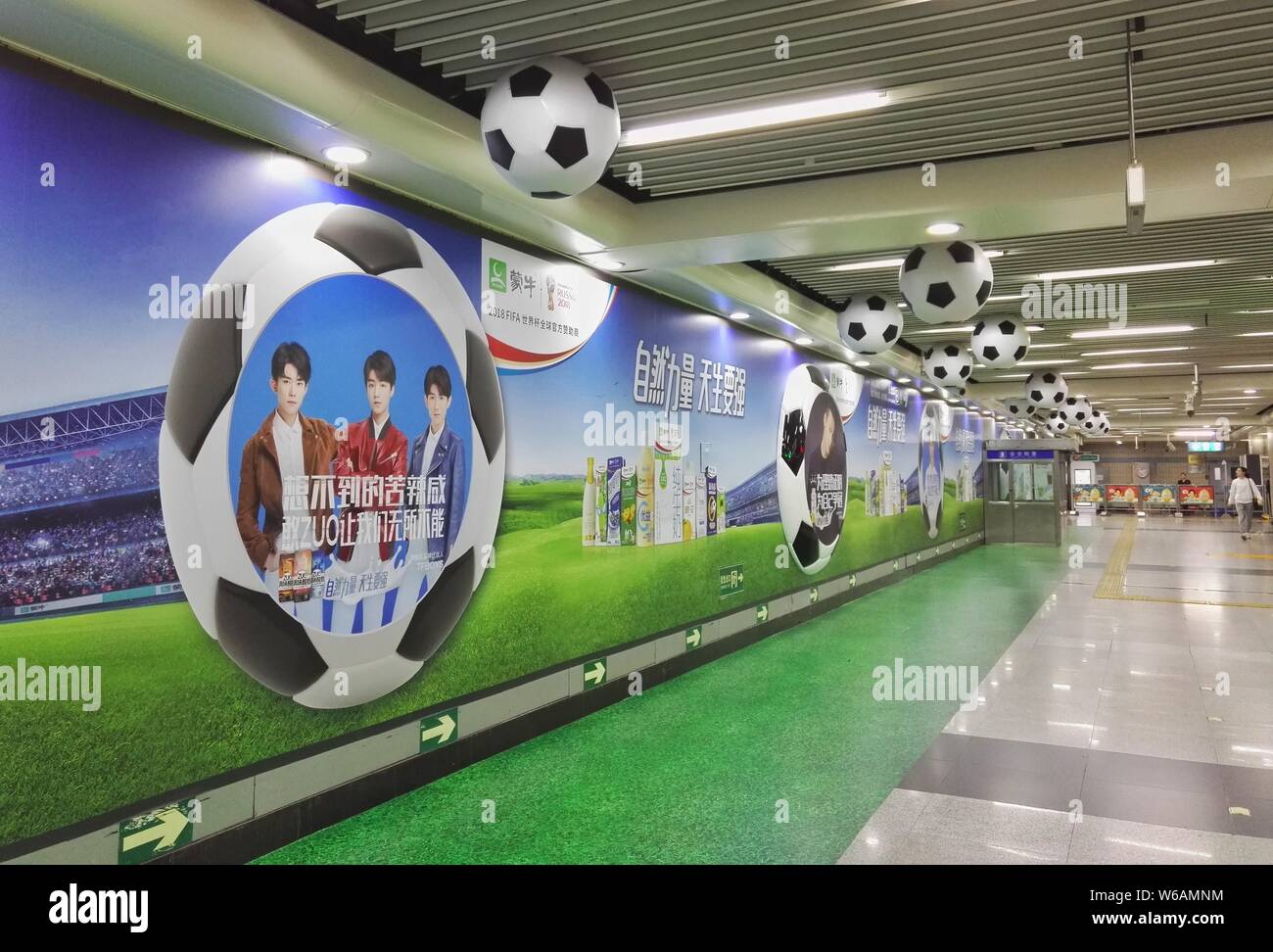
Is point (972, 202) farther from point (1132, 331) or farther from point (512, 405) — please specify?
point (1132, 331)

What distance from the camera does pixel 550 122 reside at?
280 cm

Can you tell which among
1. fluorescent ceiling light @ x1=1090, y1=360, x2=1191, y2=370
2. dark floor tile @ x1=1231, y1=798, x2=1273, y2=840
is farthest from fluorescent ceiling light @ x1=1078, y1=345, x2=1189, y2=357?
dark floor tile @ x1=1231, y1=798, x2=1273, y2=840

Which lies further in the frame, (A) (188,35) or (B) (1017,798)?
(B) (1017,798)

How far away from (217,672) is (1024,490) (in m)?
17.9

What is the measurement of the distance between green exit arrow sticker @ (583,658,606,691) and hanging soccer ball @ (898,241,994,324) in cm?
294

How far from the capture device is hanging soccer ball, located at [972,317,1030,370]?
20.6ft

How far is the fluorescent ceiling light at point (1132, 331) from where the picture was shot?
870 cm

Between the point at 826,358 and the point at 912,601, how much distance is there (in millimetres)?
3132

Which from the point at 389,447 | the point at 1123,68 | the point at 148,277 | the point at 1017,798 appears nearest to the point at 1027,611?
the point at 1017,798

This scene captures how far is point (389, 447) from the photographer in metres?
3.75

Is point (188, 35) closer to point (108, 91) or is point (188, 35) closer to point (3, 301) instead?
point (108, 91)

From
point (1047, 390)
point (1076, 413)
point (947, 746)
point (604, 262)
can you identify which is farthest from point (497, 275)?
point (1076, 413)

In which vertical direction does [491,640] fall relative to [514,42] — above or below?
below

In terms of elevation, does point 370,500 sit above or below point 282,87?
below
